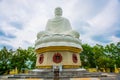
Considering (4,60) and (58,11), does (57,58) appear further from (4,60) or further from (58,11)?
(4,60)

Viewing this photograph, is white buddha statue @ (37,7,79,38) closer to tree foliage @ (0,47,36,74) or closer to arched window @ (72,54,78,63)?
arched window @ (72,54,78,63)

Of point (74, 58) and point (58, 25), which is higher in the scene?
point (58, 25)

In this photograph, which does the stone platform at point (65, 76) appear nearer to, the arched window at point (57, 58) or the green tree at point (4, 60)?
the arched window at point (57, 58)

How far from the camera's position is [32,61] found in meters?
27.1

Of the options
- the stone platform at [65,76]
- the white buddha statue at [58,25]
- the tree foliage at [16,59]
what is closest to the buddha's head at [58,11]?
the white buddha statue at [58,25]

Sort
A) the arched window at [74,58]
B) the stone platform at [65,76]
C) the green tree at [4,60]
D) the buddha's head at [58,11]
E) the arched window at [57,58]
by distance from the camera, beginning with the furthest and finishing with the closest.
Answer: the green tree at [4,60]
the buddha's head at [58,11]
the arched window at [74,58]
the arched window at [57,58]
the stone platform at [65,76]

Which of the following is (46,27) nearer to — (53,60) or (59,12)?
(59,12)

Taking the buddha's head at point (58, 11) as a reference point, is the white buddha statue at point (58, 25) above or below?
below

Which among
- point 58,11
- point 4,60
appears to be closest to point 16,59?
point 4,60

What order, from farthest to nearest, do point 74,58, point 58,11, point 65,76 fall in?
point 58,11 < point 74,58 < point 65,76

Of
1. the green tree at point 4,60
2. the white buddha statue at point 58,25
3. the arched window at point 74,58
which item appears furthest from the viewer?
the green tree at point 4,60

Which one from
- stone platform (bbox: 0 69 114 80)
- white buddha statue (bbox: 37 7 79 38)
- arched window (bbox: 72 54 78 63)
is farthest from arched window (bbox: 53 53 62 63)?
white buddha statue (bbox: 37 7 79 38)

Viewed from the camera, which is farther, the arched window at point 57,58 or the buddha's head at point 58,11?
the buddha's head at point 58,11

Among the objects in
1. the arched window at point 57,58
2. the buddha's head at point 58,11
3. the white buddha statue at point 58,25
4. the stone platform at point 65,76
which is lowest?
the stone platform at point 65,76
